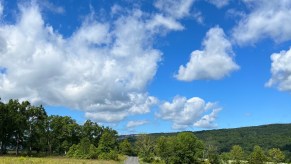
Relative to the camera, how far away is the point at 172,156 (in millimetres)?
107688

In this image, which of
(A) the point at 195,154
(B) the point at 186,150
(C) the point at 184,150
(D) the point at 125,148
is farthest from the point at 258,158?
(D) the point at 125,148

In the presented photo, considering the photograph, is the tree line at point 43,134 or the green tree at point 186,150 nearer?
the green tree at point 186,150

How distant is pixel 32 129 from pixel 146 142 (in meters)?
43.1

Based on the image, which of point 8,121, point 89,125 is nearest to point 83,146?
point 8,121

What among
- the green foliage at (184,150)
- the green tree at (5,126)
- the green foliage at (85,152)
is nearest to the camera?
the green foliage at (184,150)

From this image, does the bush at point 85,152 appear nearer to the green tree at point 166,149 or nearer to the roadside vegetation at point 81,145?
the roadside vegetation at point 81,145

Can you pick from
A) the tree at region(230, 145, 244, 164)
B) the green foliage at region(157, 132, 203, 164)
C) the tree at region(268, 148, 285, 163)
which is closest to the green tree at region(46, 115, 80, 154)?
the green foliage at region(157, 132, 203, 164)

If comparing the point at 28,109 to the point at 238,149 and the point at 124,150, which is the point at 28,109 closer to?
the point at 124,150

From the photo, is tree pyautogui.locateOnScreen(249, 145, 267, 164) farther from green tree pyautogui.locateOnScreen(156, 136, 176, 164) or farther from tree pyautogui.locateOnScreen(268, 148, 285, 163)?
green tree pyautogui.locateOnScreen(156, 136, 176, 164)

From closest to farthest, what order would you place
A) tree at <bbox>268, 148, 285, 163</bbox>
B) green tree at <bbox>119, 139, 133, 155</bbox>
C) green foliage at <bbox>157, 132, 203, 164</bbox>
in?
green foliage at <bbox>157, 132, 203, 164</bbox> < tree at <bbox>268, 148, 285, 163</bbox> < green tree at <bbox>119, 139, 133, 155</bbox>

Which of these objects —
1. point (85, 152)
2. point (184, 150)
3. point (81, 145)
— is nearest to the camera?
point (184, 150)

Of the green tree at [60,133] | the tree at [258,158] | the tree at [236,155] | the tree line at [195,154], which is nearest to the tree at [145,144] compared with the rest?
the tree line at [195,154]

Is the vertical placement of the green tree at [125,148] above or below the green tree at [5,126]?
below

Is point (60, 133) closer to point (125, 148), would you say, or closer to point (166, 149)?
point (125, 148)
